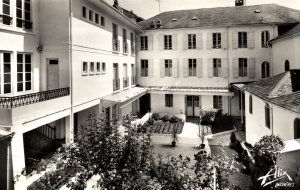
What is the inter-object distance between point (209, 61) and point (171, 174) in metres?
22.7

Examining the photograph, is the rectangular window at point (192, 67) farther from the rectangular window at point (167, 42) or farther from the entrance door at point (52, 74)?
Answer: the entrance door at point (52, 74)

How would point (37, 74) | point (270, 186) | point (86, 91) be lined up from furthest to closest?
1. point (86, 91)
2. point (37, 74)
3. point (270, 186)

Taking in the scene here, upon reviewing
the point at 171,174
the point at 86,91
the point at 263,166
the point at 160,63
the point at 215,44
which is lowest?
the point at 263,166

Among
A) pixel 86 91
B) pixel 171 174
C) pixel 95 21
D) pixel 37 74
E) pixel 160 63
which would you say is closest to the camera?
pixel 171 174

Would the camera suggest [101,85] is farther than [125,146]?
Yes

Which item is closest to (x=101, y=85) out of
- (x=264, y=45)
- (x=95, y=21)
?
(x=95, y=21)

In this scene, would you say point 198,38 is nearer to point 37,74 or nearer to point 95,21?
point 95,21

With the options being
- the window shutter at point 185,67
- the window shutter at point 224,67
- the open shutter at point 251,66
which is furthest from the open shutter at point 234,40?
the window shutter at point 185,67

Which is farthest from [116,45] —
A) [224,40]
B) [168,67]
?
[224,40]

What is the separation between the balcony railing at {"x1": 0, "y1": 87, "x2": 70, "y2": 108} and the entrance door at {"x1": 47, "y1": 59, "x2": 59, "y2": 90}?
1162 millimetres

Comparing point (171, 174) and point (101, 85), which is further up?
point (101, 85)

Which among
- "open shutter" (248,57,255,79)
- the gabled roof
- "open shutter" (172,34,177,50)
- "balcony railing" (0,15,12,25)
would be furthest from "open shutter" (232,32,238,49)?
"balcony railing" (0,15,12,25)

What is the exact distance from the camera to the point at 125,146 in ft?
24.2

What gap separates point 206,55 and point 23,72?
1951 centimetres
